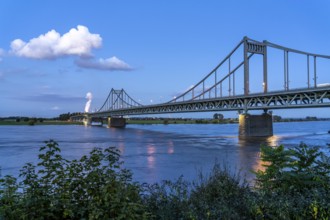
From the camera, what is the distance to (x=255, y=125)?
61.2 m

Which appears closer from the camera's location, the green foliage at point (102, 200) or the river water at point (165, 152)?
the green foliage at point (102, 200)

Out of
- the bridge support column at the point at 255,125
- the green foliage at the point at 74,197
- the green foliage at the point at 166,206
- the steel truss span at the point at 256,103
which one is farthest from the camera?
the bridge support column at the point at 255,125

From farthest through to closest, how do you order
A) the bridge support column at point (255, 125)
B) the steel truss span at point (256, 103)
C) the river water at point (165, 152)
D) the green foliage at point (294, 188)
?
the bridge support column at point (255, 125) → the steel truss span at point (256, 103) → the river water at point (165, 152) → the green foliage at point (294, 188)

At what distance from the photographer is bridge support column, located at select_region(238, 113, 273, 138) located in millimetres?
59875

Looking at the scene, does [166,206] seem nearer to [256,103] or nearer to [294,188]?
[294,188]

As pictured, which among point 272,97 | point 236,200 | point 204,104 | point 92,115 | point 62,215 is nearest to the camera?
point 62,215

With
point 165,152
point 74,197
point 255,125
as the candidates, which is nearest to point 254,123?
point 255,125

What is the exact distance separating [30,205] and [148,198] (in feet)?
6.49

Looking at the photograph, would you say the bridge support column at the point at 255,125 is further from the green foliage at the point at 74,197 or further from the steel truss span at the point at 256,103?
the green foliage at the point at 74,197

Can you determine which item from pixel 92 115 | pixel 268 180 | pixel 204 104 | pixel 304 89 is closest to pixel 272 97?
pixel 304 89

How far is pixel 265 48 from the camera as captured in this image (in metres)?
71.2

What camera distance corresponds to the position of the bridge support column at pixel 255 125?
59875mm

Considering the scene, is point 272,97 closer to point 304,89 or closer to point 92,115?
point 304,89

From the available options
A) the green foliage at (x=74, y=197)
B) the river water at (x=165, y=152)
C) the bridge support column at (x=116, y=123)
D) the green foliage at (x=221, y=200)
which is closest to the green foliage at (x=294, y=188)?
the green foliage at (x=221, y=200)
